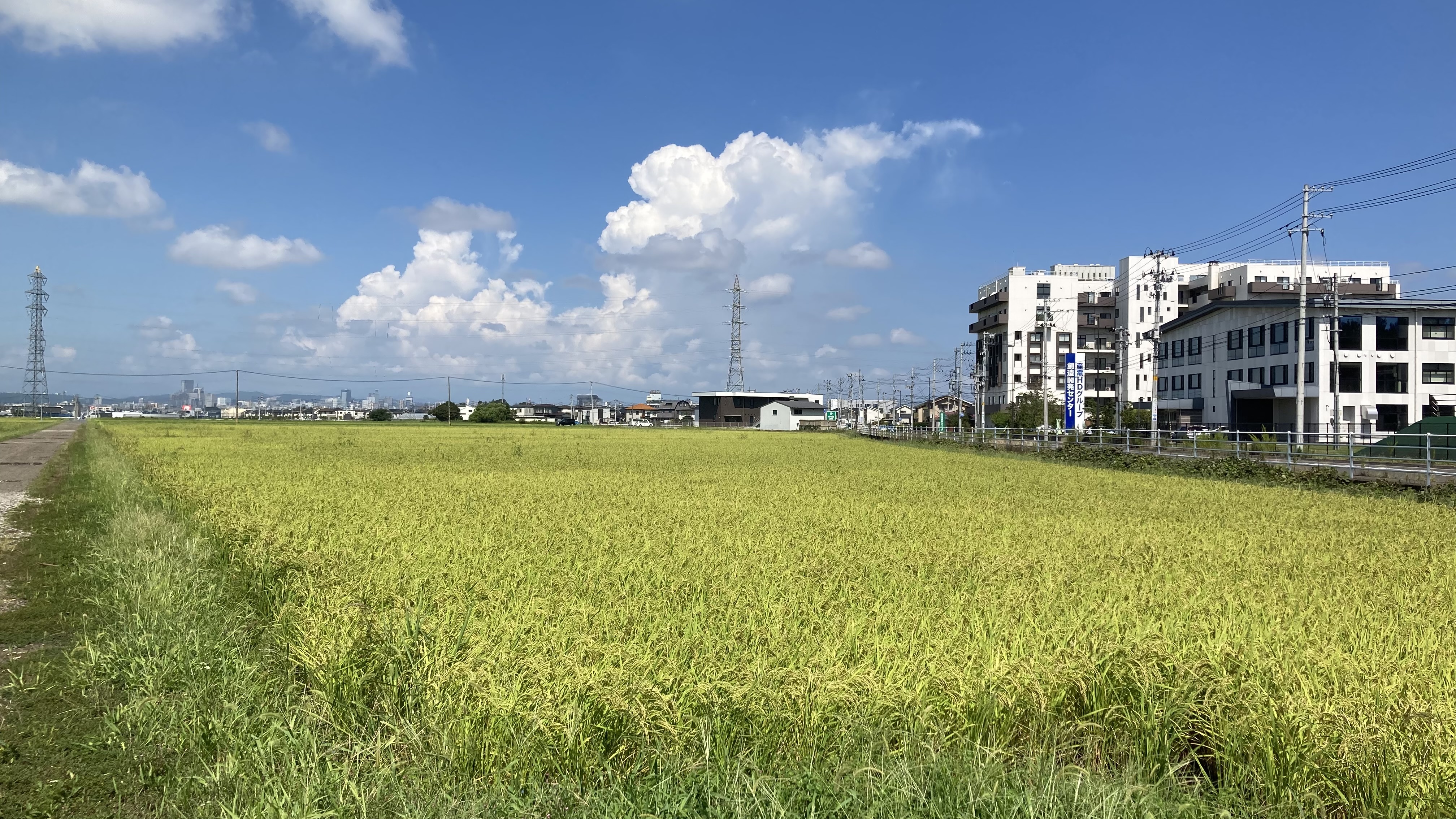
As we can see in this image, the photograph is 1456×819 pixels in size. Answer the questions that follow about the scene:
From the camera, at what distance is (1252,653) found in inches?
172

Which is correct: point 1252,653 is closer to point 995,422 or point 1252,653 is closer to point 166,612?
point 166,612

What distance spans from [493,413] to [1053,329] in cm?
6253

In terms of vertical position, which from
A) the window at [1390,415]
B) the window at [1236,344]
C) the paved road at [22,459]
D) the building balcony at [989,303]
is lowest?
the paved road at [22,459]

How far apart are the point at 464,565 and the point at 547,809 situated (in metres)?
4.09

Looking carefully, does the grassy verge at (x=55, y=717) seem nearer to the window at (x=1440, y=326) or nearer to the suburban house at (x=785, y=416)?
the window at (x=1440, y=326)

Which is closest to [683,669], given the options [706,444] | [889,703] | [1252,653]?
[889,703]

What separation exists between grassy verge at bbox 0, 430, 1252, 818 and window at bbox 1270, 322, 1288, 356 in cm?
5304

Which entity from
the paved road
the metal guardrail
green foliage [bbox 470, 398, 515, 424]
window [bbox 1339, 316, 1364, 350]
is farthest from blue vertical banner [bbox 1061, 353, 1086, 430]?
green foliage [bbox 470, 398, 515, 424]

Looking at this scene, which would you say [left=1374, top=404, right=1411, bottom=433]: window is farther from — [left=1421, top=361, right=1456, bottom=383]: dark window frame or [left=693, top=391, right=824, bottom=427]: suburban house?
[left=693, top=391, right=824, bottom=427]: suburban house

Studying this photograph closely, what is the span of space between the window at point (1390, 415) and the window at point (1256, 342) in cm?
640

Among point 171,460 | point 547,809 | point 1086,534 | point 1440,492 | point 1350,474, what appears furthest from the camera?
point 171,460

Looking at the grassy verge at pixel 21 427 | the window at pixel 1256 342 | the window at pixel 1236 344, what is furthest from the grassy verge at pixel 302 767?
the window at pixel 1236 344

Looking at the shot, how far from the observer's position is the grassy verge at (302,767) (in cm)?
304

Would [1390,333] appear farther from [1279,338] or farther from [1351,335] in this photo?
[1279,338]
